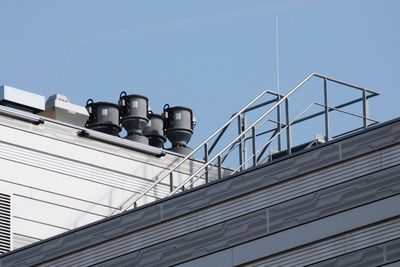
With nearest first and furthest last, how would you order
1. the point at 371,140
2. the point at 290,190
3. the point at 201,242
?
the point at 371,140 < the point at 290,190 < the point at 201,242

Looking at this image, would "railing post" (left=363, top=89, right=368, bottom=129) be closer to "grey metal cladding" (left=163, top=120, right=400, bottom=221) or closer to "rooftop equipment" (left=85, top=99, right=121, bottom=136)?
"grey metal cladding" (left=163, top=120, right=400, bottom=221)

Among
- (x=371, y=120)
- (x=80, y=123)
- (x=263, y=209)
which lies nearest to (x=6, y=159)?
(x=80, y=123)

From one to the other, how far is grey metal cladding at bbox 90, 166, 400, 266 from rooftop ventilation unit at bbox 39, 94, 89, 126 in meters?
16.2

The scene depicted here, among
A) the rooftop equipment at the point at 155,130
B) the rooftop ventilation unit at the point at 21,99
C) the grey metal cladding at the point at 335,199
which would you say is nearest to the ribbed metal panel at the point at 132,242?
the grey metal cladding at the point at 335,199

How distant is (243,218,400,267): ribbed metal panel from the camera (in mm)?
35531

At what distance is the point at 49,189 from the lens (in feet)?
168

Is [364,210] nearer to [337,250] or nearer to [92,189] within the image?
[337,250]

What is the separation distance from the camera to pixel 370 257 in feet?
116

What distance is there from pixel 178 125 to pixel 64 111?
450cm

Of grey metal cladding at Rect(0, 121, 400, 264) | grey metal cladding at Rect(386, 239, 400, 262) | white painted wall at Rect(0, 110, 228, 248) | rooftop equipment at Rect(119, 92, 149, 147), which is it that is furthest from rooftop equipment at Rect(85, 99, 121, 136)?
grey metal cladding at Rect(386, 239, 400, 262)

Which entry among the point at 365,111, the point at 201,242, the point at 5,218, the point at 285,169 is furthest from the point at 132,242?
the point at 5,218

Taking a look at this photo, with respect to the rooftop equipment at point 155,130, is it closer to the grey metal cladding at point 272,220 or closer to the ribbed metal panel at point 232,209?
the ribbed metal panel at point 232,209

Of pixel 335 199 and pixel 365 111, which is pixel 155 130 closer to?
pixel 365 111

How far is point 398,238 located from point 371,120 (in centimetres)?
1005
